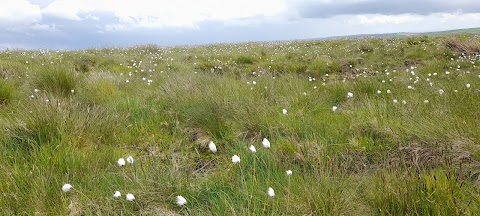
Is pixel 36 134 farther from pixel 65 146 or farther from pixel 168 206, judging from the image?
pixel 168 206

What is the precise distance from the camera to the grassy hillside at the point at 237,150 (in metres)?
2.81

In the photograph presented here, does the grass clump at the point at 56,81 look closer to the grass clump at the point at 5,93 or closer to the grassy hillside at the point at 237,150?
the grassy hillside at the point at 237,150

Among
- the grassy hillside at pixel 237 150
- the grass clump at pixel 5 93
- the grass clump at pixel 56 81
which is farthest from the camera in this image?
the grass clump at pixel 56 81

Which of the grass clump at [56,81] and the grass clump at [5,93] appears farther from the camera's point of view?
the grass clump at [56,81]

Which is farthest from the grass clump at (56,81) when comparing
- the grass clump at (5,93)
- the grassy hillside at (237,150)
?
the grass clump at (5,93)

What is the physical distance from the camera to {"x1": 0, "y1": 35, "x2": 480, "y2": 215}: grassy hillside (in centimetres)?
281

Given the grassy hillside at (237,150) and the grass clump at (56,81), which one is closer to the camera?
the grassy hillside at (237,150)

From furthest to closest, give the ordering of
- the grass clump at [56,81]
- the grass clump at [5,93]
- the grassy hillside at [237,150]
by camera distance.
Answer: the grass clump at [56,81], the grass clump at [5,93], the grassy hillside at [237,150]

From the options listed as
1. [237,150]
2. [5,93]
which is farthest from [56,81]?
[237,150]

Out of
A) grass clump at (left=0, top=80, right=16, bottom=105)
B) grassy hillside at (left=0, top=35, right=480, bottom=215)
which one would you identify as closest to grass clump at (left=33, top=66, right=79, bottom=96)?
grassy hillside at (left=0, top=35, right=480, bottom=215)

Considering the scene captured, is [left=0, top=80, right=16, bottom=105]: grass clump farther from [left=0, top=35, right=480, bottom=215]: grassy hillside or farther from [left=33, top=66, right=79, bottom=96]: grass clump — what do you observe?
[left=33, top=66, right=79, bottom=96]: grass clump

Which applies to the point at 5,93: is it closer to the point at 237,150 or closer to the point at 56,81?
the point at 56,81

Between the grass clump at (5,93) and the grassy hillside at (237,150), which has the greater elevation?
the grass clump at (5,93)

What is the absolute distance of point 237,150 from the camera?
4152 millimetres
